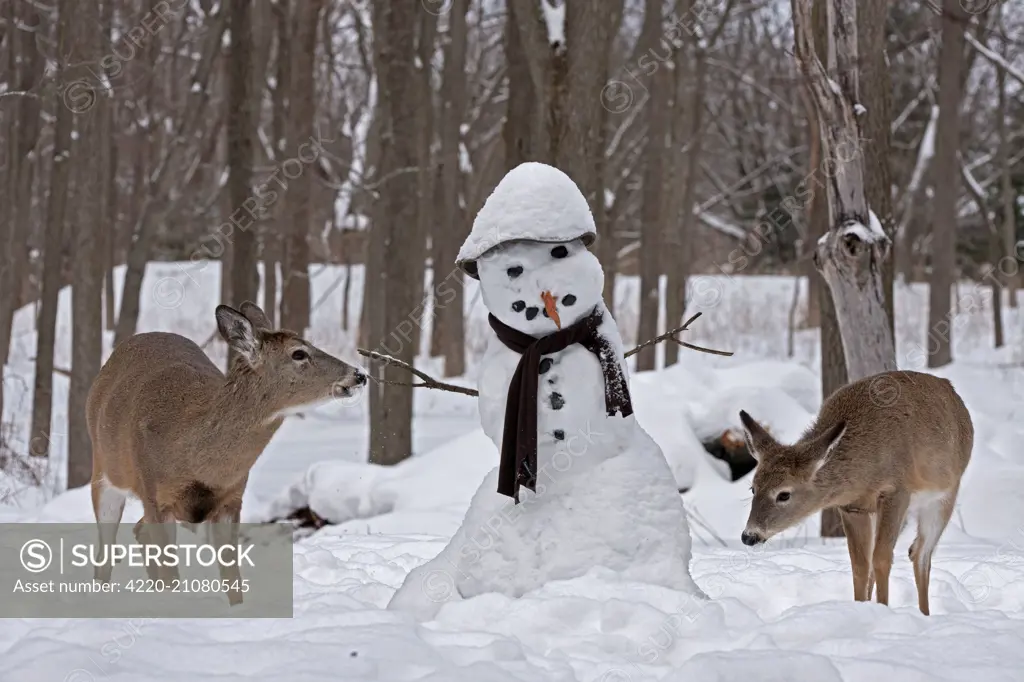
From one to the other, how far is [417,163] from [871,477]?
6504mm

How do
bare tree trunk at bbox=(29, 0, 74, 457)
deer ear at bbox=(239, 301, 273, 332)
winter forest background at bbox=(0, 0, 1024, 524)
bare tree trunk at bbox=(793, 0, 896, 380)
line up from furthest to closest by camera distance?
bare tree trunk at bbox=(29, 0, 74, 457)
winter forest background at bbox=(0, 0, 1024, 524)
bare tree trunk at bbox=(793, 0, 896, 380)
deer ear at bbox=(239, 301, 273, 332)

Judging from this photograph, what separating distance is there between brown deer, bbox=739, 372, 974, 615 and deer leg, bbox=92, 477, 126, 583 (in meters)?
3.25

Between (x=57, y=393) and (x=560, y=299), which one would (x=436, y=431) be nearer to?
(x=57, y=393)

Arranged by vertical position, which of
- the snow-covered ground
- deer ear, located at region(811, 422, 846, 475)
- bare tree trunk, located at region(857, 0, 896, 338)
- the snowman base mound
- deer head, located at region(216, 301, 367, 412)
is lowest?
the snow-covered ground

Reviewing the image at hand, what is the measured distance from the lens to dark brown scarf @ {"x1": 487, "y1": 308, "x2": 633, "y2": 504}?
452cm

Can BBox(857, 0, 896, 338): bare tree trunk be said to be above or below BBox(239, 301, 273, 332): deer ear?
above

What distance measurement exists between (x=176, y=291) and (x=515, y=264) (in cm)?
2425

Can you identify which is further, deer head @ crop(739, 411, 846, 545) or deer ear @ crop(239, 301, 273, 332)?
deer ear @ crop(239, 301, 273, 332)

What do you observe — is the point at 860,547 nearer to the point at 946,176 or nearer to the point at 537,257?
the point at 537,257

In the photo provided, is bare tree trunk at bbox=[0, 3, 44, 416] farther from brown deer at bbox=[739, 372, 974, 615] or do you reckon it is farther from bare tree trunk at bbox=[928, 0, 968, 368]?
bare tree trunk at bbox=[928, 0, 968, 368]

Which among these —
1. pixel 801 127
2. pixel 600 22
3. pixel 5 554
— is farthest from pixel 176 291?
pixel 5 554

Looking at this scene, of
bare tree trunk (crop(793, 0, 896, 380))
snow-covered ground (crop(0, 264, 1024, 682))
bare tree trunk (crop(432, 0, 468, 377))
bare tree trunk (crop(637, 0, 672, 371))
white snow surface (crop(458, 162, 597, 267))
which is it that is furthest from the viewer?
bare tree trunk (crop(432, 0, 468, 377))

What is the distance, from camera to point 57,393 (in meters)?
18.8

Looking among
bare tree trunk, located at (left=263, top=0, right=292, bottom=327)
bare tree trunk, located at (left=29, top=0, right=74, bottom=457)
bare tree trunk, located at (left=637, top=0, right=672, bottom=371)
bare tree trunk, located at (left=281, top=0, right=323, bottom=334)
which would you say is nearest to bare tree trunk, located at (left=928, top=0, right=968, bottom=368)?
bare tree trunk, located at (left=637, top=0, right=672, bottom=371)
